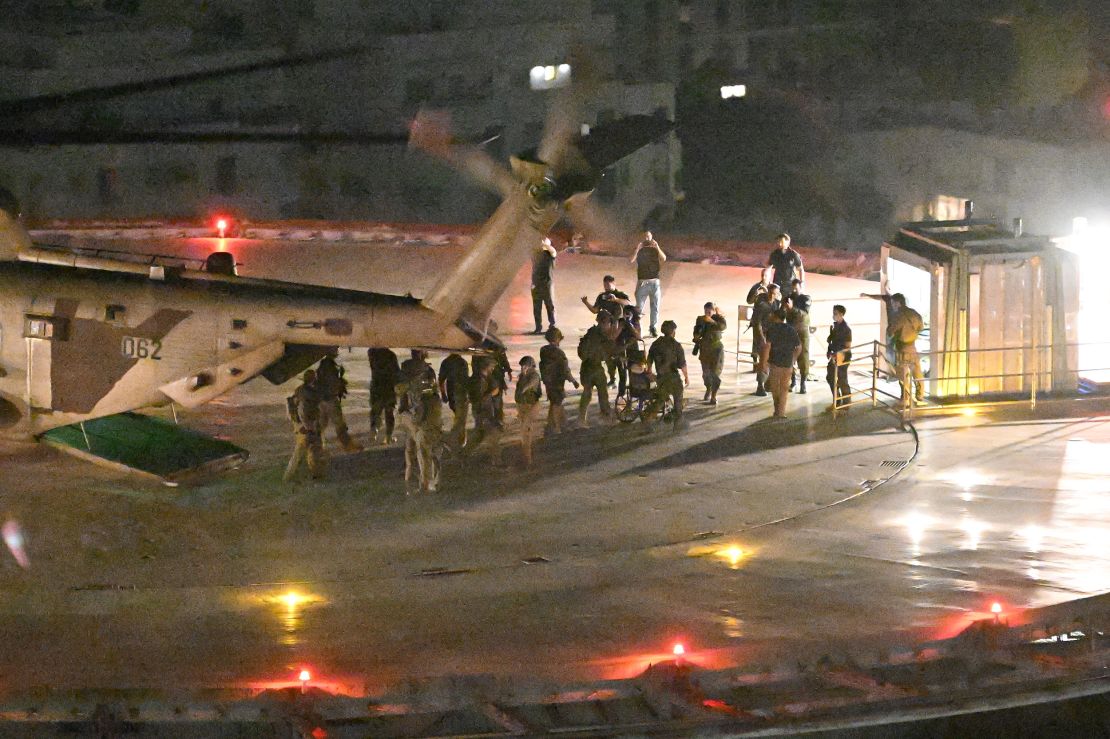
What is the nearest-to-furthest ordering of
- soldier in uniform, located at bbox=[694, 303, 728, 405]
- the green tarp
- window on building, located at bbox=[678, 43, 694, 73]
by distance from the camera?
the green tarp → soldier in uniform, located at bbox=[694, 303, 728, 405] → window on building, located at bbox=[678, 43, 694, 73]

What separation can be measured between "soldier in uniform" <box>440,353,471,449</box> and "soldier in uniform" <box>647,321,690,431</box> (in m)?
2.73

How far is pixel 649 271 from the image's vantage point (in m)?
24.6

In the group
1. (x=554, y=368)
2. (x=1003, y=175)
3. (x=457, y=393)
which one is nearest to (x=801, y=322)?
(x=554, y=368)

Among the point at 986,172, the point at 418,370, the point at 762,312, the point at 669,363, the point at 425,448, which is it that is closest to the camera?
the point at 425,448

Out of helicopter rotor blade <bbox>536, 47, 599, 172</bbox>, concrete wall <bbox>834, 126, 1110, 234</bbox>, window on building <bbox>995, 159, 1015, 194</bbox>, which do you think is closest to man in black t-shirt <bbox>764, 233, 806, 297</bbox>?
helicopter rotor blade <bbox>536, 47, 599, 172</bbox>

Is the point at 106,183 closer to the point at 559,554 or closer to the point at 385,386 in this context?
the point at 385,386

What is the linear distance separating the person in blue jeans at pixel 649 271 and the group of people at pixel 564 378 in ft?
7.11

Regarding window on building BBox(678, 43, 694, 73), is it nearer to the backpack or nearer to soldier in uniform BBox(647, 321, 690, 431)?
the backpack

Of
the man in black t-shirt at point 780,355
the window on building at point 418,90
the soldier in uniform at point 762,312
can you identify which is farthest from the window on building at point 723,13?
the man in black t-shirt at point 780,355

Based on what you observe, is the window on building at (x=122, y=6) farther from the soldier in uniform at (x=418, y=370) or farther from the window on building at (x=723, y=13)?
the soldier in uniform at (x=418, y=370)

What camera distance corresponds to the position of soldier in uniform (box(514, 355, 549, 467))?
1709 cm

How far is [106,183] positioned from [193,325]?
41326 mm

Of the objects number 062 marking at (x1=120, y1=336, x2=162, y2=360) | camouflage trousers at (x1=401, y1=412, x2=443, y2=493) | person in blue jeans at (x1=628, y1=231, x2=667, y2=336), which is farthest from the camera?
person in blue jeans at (x1=628, y1=231, x2=667, y2=336)

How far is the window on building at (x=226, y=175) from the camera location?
5569 cm
